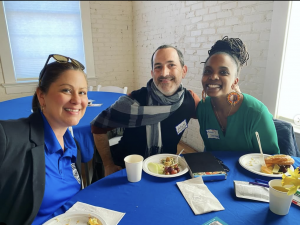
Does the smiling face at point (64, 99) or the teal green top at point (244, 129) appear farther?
the teal green top at point (244, 129)

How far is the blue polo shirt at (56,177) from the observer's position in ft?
2.85

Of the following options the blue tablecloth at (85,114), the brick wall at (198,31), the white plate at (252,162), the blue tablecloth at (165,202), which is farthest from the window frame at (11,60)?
the white plate at (252,162)

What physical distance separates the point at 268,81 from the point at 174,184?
4.88 feet

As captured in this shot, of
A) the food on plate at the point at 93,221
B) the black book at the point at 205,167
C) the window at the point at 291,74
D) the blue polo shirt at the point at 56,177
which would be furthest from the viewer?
the window at the point at 291,74

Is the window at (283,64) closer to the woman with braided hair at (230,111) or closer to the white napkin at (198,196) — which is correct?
the woman with braided hair at (230,111)

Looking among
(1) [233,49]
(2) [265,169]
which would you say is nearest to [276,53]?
(1) [233,49]

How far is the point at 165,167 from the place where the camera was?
3.55ft

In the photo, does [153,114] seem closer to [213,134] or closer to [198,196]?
[213,134]

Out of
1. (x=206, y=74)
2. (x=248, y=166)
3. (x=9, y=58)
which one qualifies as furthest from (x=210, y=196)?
(x=9, y=58)

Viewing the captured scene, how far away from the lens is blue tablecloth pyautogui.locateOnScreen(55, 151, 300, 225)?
0.76 m

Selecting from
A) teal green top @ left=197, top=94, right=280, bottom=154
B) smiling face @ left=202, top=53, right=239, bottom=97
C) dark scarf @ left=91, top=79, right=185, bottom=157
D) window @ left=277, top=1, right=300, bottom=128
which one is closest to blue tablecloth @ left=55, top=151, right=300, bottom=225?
teal green top @ left=197, top=94, right=280, bottom=154

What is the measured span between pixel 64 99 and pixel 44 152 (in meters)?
0.25

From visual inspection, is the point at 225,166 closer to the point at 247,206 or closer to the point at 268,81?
the point at 247,206

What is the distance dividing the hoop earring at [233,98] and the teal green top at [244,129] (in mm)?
41
